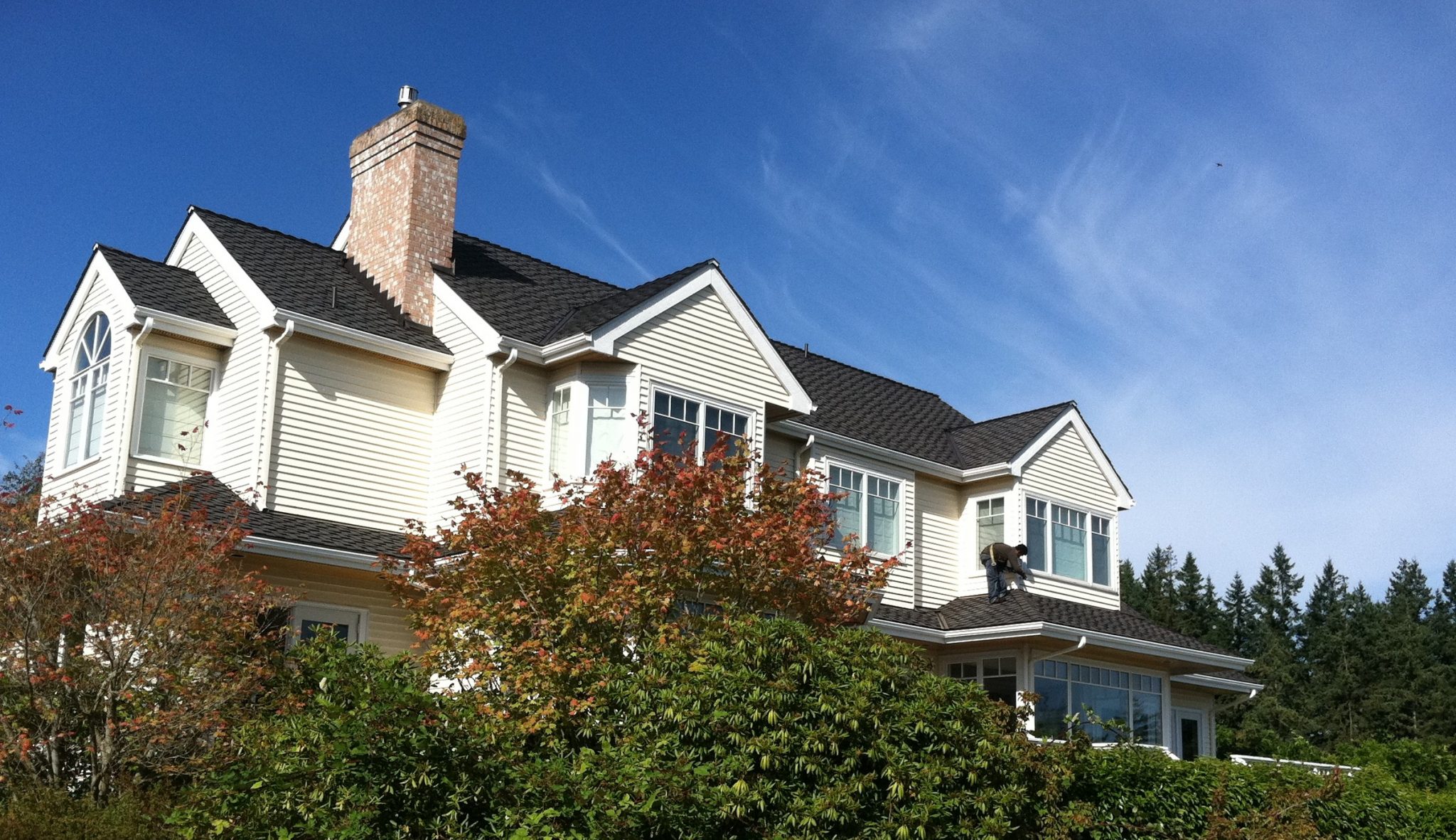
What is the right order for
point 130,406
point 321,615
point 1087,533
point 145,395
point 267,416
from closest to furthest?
point 321,615 → point 267,416 → point 130,406 → point 145,395 → point 1087,533

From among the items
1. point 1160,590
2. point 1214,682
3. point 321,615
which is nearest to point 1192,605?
point 1160,590

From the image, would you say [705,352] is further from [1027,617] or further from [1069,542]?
[1069,542]

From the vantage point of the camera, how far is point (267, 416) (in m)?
19.1

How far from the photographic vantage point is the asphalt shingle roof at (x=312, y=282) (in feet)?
66.2

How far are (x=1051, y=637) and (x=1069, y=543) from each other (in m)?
4.22

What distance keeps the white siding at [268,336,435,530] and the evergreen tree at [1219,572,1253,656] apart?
273 feet

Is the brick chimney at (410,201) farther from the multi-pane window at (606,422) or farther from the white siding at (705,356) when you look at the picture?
the white siding at (705,356)

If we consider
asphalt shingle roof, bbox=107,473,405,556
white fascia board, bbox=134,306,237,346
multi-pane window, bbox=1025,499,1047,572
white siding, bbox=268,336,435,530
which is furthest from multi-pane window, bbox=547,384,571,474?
multi-pane window, bbox=1025,499,1047,572

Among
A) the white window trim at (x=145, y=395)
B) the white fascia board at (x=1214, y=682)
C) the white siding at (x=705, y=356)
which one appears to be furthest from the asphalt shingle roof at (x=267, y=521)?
the white fascia board at (x=1214, y=682)

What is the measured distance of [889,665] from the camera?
1311 centimetres

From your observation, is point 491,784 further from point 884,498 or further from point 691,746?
point 884,498

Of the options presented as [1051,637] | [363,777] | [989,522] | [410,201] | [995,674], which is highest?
[410,201]

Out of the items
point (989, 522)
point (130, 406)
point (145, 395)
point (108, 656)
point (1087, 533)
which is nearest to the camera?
point (108, 656)

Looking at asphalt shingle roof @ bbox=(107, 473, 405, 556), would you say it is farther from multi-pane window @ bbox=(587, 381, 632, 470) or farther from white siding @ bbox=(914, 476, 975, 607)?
white siding @ bbox=(914, 476, 975, 607)
